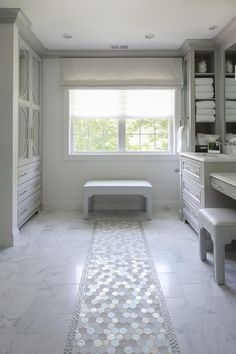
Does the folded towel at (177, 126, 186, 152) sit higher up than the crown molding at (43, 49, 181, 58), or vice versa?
the crown molding at (43, 49, 181, 58)

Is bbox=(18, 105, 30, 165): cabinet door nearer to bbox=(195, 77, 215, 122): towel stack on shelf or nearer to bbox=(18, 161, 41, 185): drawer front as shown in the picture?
bbox=(18, 161, 41, 185): drawer front

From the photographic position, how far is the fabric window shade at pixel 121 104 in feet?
15.4

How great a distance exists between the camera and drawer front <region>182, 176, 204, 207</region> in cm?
308

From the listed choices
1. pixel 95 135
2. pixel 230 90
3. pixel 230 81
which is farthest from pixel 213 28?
pixel 95 135

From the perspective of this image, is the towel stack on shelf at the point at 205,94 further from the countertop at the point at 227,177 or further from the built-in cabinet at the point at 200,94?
the countertop at the point at 227,177

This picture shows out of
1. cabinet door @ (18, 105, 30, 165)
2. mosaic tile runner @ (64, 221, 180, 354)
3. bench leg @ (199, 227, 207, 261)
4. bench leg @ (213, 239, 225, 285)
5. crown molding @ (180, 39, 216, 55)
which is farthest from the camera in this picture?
crown molding @ (180, 39, 216, 55)

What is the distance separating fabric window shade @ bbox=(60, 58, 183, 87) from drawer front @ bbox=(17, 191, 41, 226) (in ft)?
5.85

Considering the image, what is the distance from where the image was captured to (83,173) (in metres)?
4.75

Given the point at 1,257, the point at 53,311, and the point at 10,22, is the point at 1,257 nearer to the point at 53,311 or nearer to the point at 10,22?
the point at 53,311

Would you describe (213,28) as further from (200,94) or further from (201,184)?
(201,184)

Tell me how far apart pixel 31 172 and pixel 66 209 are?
916 mm

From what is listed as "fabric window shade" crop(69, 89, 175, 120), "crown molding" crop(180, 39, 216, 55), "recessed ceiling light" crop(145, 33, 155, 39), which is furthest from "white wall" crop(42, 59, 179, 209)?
"recessed ceiling light" crop(145, 33, 155, 39)

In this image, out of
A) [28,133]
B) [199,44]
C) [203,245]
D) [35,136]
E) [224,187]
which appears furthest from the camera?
[35,136]

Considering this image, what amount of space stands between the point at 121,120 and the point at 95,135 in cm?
48
